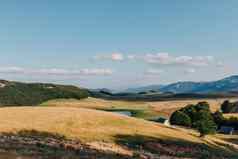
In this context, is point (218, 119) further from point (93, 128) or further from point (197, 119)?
point (93, 128)

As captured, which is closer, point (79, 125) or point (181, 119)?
point (79, 125)

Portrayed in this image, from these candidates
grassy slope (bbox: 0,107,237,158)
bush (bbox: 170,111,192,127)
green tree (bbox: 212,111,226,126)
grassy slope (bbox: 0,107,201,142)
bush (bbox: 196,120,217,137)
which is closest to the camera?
grassy slope (bbox: 0,107,237,158)

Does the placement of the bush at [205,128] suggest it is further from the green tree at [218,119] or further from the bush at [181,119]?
the green tree at [218,119]

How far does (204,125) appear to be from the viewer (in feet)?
250

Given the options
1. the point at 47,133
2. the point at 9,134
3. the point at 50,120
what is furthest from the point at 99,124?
the point at 9,134

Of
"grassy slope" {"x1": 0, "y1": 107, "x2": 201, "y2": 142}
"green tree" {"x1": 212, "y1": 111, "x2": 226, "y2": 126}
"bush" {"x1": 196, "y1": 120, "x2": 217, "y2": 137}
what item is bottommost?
"green tree" {"x1": 212, "y1": 111, "x2": 226, "y2": 126}

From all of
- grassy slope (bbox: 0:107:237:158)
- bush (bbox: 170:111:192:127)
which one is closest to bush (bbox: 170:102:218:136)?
bush (bbox: 170:111:192:127)

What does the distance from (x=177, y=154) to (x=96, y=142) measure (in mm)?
12262

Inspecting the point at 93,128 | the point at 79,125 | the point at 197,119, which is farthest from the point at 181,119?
the point at 79,125

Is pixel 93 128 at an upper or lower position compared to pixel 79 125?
lower

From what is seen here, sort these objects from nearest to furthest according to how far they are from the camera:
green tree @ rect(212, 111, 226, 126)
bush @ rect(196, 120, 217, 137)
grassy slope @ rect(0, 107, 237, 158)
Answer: grassy slope @ rect(0, 107, 237, 158) → bush @ rect(196, 120, 217, 137) → green tree @ rect(212, 111, 226, 126)

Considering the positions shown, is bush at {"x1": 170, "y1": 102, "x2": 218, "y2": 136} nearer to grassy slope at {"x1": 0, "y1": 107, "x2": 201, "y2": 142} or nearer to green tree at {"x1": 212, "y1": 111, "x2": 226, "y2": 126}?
green tree at {"x1": 212, "y1": 111, "x2": 226, "y2": 126}

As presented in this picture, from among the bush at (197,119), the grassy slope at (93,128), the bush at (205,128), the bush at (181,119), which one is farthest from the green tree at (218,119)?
the grassy slope at (93,128)

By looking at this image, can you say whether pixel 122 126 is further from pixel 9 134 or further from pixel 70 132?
pixel 9 134
